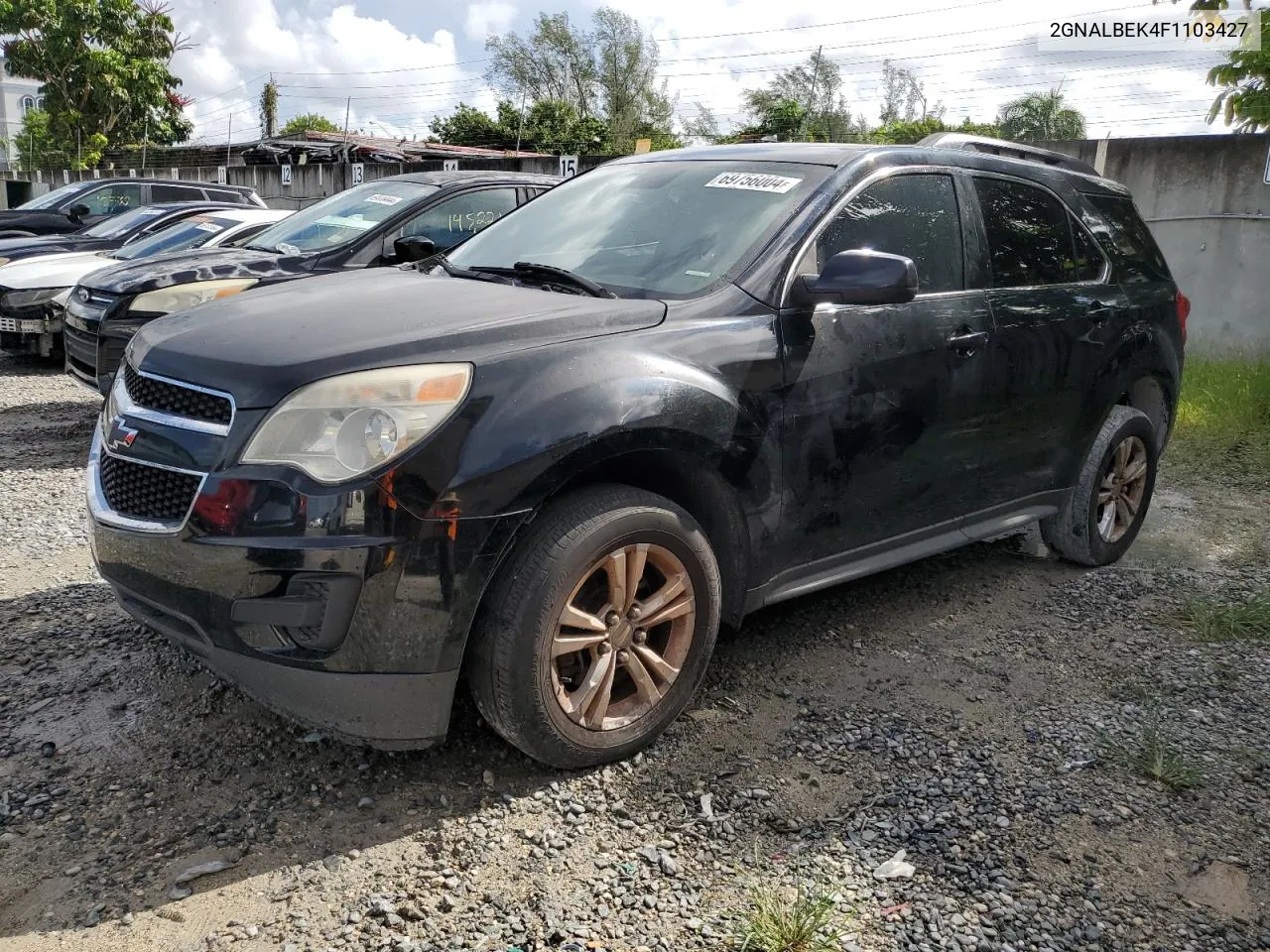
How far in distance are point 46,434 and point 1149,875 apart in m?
6.92

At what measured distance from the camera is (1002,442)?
13.4 ft

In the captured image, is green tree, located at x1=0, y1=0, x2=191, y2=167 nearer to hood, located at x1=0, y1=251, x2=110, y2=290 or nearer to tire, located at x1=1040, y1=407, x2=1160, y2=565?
hood, located at x1=0, y1=251, x2=110, y2=290

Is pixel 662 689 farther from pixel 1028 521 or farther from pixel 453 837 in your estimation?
pixel 1028 521

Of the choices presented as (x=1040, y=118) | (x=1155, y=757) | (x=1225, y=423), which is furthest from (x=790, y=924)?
(x=1040, y=118)

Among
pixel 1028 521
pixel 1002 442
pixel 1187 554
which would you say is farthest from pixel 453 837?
pixel 1187 554

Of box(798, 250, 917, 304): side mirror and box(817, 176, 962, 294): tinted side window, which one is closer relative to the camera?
box(798, 250, 917, 304): side mirror

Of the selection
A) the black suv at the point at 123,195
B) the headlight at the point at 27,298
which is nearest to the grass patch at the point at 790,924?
the headlight at the point at 27,298

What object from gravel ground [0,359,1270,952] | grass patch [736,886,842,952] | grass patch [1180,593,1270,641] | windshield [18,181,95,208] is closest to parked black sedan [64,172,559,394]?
gravel ground [0,359,1270,952]

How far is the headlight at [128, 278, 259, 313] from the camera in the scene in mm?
6527

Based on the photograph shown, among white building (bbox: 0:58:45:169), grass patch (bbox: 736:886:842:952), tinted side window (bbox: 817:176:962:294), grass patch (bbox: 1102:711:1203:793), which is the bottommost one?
grass patch (bbox: 1102:711:1203:793)

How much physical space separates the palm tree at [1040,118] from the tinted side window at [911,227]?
31.4 metres

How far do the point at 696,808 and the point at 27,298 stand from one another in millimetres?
8199

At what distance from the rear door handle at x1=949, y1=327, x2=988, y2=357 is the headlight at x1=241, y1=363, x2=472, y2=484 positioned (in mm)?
1980

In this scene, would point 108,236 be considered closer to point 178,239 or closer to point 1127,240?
point 178,239
